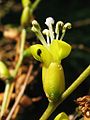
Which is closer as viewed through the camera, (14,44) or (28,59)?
(28,59)

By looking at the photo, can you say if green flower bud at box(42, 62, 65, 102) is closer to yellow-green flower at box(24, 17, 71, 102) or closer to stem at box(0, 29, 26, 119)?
yellow-green flower at box(24, 17, 71, 102)

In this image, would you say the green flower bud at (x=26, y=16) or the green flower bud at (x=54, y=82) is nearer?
the green flower bud at (x=54, y=82)

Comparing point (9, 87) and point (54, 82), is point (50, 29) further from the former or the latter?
point (9, 87)

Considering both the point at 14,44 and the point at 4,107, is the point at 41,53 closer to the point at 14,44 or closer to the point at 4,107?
the point at 4,107

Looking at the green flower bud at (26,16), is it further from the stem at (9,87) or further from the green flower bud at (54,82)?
the green flower bud at (54,82)

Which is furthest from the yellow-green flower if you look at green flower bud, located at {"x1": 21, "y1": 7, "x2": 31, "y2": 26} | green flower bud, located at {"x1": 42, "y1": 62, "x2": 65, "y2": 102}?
green flower bud, located at {"x1": 21, "y1": 7, "x2": 31, "y2": 26}

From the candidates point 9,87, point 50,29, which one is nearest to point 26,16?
point 9,87

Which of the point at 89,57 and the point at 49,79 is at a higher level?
the point at 49,79

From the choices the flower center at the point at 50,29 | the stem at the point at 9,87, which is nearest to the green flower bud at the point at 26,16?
the stem at the point at 9,87

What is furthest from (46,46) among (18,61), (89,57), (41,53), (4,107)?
(89,57)
